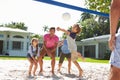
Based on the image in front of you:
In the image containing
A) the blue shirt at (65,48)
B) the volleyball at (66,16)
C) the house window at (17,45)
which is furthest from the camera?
the house window at (17,45)

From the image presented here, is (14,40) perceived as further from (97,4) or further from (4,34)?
(97,4)

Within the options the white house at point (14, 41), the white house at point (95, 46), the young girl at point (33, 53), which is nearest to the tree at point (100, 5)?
the young girl at point (33, 53)

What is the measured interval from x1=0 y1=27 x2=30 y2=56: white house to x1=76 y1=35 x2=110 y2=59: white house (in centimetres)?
877

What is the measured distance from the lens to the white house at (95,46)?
4006 cm

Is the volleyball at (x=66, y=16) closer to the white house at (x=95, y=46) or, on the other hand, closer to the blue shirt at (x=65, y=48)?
the blue shirt at (x=65, y=48)

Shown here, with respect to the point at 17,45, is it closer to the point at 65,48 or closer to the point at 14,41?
the point at 14,41

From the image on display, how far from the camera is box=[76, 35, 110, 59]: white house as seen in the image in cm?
4006

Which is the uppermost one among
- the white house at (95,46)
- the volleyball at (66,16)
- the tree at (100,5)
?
the tree at (100,5)

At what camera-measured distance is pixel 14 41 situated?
137 ft

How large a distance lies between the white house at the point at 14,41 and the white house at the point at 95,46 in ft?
28.8

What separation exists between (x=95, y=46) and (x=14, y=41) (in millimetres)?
10633

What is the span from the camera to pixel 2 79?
25.9ft

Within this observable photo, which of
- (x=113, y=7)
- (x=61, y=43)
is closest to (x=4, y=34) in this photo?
(x=61, y=43)

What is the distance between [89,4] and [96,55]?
26.0 m
